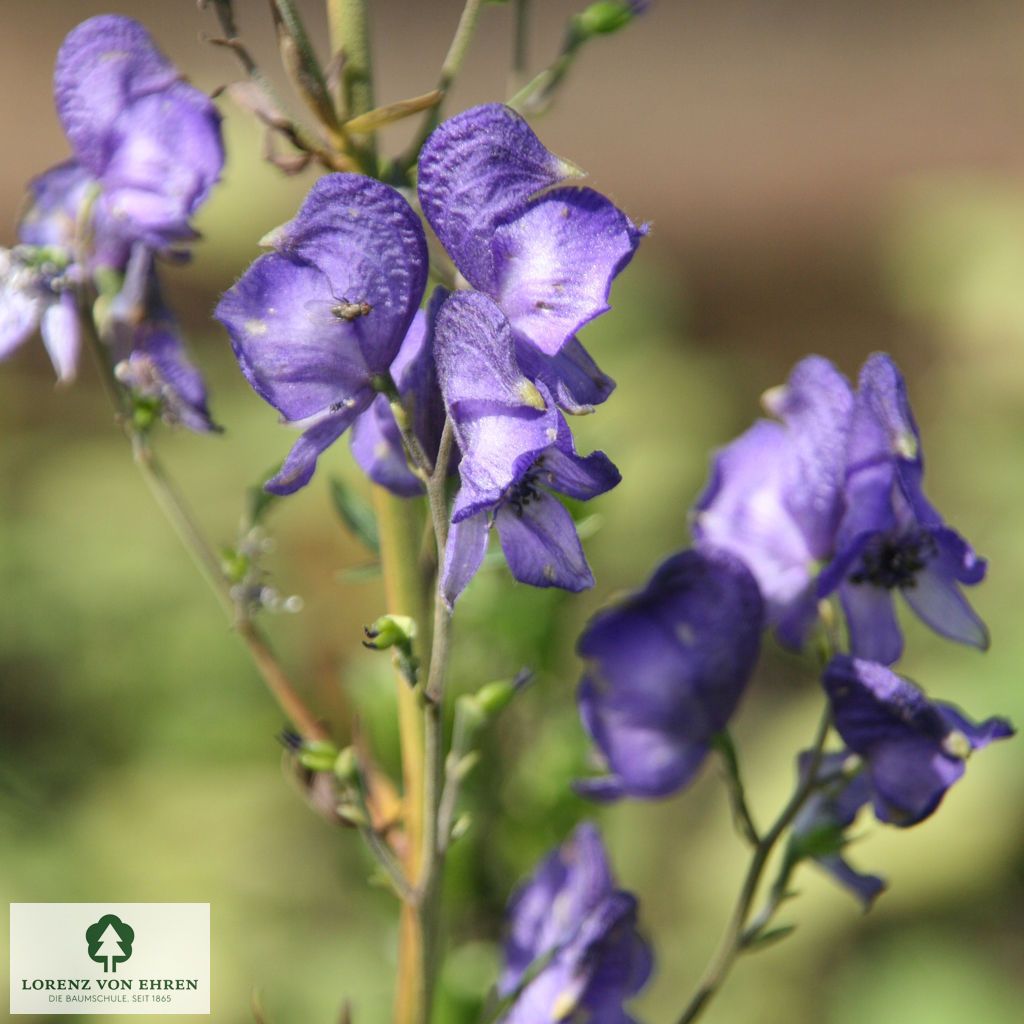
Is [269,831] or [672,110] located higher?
[672,110]

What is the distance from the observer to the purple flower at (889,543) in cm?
A: 63

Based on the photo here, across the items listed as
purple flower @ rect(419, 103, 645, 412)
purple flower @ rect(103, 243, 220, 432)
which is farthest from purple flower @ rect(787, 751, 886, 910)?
A: purple flower @ rect(103, 243, 220, 432)

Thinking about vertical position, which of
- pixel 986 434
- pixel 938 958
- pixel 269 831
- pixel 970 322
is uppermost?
pixel 970 322

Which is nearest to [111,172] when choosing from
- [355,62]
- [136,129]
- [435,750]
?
[136,129]

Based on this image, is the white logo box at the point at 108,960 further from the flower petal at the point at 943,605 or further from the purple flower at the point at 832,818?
the flower petal at the point at 943,605

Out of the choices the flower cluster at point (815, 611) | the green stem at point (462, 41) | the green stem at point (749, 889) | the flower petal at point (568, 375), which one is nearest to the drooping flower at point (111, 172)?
Answer: the green stem at point (462, 41)

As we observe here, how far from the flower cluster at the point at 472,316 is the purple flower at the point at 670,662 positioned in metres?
0.20

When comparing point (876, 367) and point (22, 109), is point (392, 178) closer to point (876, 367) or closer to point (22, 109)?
point (876, 367)

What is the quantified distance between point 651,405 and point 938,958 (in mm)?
1117

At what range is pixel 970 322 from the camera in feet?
8.34

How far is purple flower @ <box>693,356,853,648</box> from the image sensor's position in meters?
0.69

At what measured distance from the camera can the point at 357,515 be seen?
2.22 feet

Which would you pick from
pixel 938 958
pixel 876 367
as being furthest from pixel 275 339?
pixel 938 958

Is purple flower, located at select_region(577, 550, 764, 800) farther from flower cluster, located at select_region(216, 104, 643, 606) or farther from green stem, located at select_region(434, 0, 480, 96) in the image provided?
green stem, located at select_region(434, 0, 480, 96)
